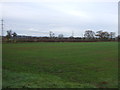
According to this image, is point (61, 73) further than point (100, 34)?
No

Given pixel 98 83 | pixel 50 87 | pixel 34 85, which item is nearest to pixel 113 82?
pixel 98 83

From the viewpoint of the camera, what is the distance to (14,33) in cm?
7481

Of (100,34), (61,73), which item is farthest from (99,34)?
(61,73)

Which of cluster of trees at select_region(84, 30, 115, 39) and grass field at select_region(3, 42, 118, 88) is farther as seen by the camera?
cluster of trees at select_region(84, 30, 115, 39)

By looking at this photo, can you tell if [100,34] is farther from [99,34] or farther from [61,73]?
[61,73]

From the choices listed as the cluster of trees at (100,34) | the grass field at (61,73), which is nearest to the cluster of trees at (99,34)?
the cluster of trees at (100,34)

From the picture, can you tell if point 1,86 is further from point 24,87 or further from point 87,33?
point 87,33

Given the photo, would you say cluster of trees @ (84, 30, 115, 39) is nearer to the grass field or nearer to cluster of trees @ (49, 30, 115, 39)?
cluster of trees @ (49, 30, 115, 39)

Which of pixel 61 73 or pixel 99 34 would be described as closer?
pixel 61 73

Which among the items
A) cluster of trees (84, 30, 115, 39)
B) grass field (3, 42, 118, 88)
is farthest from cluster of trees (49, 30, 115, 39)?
grass field (3, 42, 118, 88)

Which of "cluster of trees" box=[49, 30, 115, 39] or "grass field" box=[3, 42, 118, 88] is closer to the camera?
"grass field" box=[3, 42, 118, 88]

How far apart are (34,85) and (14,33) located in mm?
72094

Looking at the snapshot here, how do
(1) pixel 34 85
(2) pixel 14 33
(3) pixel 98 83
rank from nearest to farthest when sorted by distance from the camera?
(1) pixel 34 85
(3) pixel 98 83
(2) pixel 14 33

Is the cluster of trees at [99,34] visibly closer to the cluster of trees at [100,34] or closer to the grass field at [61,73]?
the cluster of trees at [100,34]
